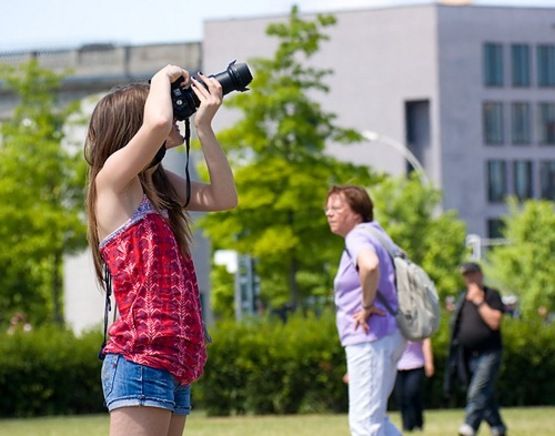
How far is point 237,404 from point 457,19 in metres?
77.1

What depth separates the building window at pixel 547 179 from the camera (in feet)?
335

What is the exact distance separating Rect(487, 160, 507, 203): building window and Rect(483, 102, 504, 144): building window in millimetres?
1307

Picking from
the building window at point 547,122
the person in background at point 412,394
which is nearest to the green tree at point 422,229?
the building window at point 547,122

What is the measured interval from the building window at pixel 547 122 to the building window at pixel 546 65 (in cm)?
135

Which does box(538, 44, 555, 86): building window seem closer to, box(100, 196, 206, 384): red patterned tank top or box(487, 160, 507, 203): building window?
box(487, 160, 507, 203): building window

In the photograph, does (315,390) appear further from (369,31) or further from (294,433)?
(369,31)

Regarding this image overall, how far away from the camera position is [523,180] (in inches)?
3996

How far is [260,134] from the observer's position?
4150cm

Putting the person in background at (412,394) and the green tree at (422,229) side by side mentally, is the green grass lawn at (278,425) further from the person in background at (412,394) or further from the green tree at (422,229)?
the green tree at (422,229)

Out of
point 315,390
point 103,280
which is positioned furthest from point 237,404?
point 103,280

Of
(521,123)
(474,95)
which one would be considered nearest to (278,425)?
(474,95)

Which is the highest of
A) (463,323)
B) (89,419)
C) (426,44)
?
(426,44)

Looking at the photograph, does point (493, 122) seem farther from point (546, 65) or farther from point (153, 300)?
point (153, 300)

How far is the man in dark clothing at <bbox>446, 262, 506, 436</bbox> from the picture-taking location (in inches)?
639
